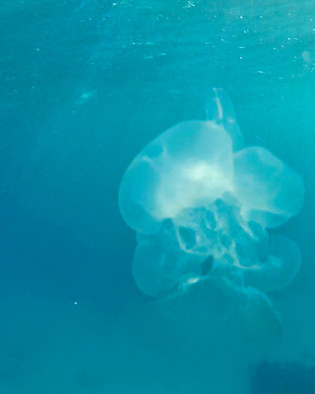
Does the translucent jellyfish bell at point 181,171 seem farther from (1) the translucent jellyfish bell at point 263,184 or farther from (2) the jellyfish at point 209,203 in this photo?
(1) the translucent jellyfish bell at point 263,184

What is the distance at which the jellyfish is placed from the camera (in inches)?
230

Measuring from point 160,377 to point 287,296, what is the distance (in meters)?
4.75

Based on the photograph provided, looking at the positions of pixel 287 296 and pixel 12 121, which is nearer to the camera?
pixel 287 296

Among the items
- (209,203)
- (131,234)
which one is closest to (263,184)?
(209,203)

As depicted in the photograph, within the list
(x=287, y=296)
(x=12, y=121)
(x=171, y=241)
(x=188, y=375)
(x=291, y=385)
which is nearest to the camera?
(x=171, y=241)

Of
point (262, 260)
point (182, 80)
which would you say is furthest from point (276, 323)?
point (182, 80)

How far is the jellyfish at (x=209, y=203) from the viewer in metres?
5.84

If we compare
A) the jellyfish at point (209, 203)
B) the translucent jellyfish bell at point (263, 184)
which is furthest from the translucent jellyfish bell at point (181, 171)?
the translucent jellyfish bell at point (263, 184)

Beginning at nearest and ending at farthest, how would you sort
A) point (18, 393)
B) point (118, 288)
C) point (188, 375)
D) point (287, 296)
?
Answer: point (188, 375) < point (18, 393) < point (287, 296) < point (118, 288)

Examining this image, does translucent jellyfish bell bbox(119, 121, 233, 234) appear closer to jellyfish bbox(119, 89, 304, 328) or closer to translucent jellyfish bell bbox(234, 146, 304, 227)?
jellyfish bbox(119, 89, 304, 328)

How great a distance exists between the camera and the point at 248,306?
6.98 meters

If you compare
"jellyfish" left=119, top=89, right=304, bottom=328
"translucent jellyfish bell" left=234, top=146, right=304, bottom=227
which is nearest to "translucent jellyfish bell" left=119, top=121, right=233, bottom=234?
"jellyfish" left=119, top=89, right=304, bottom=328

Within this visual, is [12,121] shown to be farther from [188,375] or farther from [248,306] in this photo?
[248,306]

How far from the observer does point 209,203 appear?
19.9 feet
